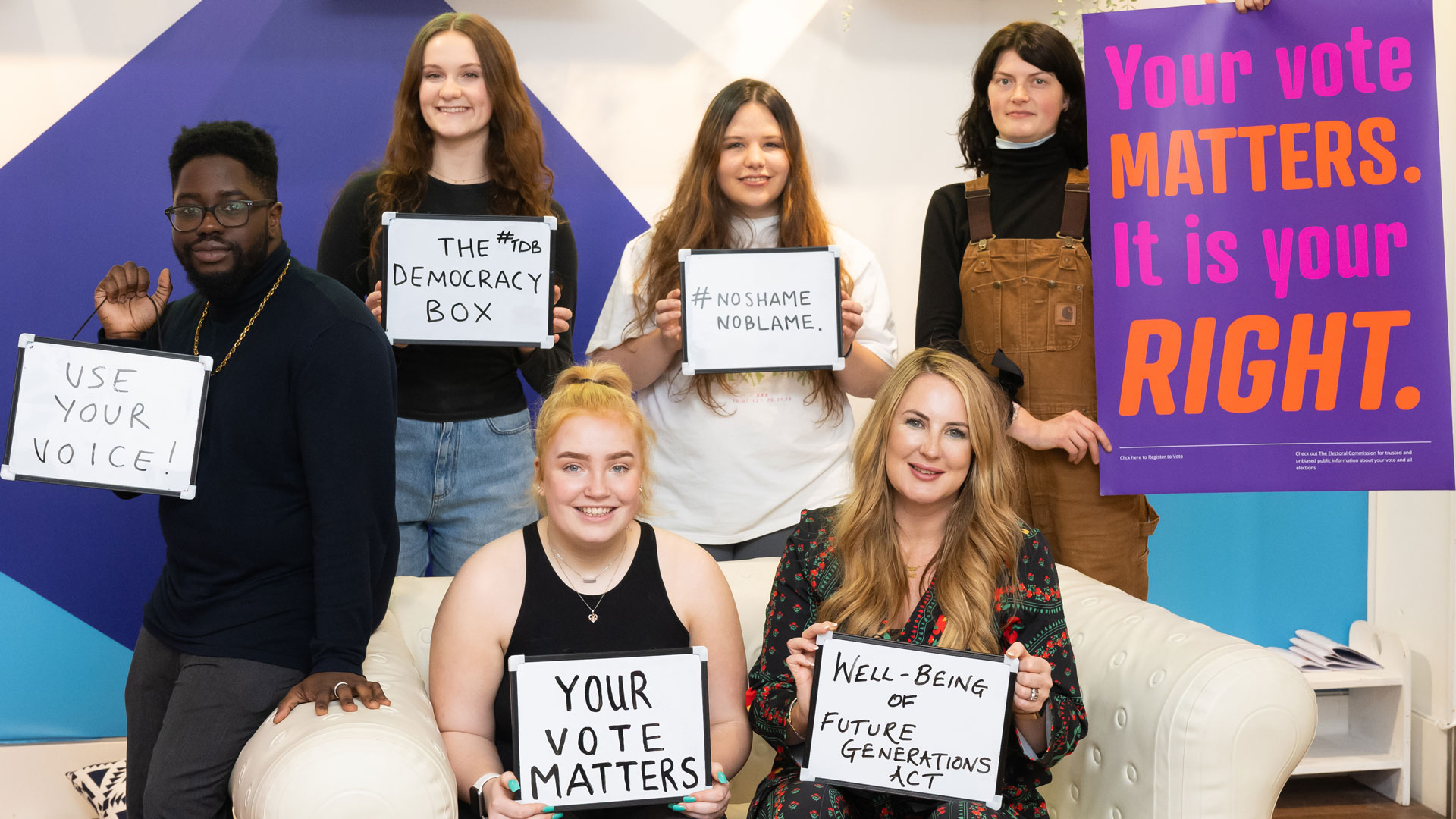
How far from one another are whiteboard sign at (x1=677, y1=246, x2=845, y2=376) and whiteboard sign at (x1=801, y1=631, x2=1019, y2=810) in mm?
816

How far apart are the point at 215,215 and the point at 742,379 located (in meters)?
1.12

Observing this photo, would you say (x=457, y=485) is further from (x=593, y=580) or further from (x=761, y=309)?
(x=761, y=309)

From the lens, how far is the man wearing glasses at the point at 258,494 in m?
1.80

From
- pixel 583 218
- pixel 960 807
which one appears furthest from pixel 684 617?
pixel 583 218

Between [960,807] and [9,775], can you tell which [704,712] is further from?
[9,775]

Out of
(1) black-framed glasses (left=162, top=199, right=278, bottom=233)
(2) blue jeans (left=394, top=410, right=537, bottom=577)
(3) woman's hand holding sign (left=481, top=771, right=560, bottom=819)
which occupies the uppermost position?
(1) black-framed glasses (left=162, top=199, right=278, bottom=233)

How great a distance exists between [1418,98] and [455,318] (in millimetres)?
2067

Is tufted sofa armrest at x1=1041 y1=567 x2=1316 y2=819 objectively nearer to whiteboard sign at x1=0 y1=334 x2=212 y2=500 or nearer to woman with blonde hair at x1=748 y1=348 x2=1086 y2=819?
woman with blonde hair at x1=748 y1=348 x2=1086 y2=819

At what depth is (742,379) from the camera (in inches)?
100.0

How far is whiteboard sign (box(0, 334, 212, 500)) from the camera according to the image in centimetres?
183

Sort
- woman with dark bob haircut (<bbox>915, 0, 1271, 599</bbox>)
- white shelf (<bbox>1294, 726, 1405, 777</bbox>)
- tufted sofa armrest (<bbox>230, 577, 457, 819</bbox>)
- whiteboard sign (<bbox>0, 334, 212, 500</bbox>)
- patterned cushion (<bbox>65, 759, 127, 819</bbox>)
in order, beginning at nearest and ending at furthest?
tufted sofa armrest (<bbox>230, 577, 457, 819</bbox>) → whiteboard sign (<bbox>0, 334, 212, 500</bbox>) → woman with dark bob haircut (<bbox>915, 0, 1271, 599</bbox>) → patterned cushion (<bbox>65, 759, 127, 819</bbox>) → white shelf (<bbox>1294, 726, 1405, 777</bbox>)

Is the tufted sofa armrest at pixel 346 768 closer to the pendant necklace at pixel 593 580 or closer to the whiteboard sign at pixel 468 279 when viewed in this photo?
the pendant necklace at pixel 593 580

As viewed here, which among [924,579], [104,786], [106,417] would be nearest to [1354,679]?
[924,579]

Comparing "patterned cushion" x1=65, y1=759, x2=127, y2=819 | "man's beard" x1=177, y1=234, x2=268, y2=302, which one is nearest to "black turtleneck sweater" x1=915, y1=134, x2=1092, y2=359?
"man's beard" x1=177, y1=234, x2=268, y2=302
